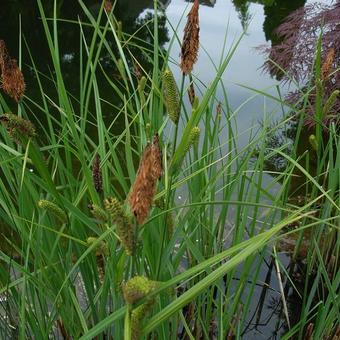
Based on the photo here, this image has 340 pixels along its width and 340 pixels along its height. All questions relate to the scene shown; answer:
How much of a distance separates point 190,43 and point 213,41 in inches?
139

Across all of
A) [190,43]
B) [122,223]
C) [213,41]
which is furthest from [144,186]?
[213,41]

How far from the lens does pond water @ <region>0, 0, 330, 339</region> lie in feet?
7.70

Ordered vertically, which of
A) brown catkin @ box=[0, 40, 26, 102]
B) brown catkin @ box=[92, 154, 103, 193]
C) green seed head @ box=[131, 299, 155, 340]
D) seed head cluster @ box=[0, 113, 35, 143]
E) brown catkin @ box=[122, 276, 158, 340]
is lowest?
green seed head @ box=[131, 299, 155, 340]

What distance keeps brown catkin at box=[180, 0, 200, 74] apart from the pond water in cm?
94

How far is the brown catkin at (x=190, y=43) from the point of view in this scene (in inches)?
21.0

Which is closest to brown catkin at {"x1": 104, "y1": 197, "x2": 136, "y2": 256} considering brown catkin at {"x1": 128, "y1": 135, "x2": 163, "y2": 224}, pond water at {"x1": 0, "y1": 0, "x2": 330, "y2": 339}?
brown catkin at {"x1": 128, "y1": 135, "x2": 163, "y2": 224}

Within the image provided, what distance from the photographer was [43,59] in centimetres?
357

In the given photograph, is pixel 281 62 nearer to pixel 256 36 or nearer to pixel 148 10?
pixel 256 36

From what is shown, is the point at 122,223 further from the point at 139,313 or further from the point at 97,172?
the point at 97,172

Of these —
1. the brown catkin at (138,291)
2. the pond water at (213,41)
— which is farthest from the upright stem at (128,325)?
the pond water at (213,41)

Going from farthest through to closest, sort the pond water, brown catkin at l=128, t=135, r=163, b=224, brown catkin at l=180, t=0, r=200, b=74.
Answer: the pond water
brown catkin at l=180, t=0, r=200, b=74
brown catkin at l=128, t=135, r=163, b=224

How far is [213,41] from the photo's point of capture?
3.96 m

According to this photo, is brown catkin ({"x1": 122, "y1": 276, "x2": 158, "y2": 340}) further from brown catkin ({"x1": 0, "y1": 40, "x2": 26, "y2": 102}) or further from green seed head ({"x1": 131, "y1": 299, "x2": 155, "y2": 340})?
brown catkin ({"x1": 0, "y1": 40, "x2": 26, "y2": 102})

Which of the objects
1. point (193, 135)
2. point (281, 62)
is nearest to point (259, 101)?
point (281, 62)
